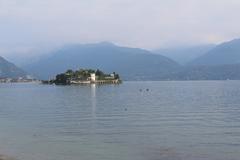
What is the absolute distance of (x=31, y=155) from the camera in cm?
3381

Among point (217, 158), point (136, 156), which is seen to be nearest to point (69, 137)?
point (136, 156)

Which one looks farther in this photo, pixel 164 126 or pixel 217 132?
pixel 164 126

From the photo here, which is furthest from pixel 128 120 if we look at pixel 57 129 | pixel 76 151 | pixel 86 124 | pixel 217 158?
pixel 217 158

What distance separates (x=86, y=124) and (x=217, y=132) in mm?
15372

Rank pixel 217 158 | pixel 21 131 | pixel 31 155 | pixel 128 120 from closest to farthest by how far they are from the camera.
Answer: pixel 217 158 < pixel 31 155 < pixel 21 131 < pixel 128 120

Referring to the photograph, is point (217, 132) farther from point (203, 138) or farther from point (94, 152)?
point (94, 152)

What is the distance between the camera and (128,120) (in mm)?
57469

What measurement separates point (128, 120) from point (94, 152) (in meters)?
23.2

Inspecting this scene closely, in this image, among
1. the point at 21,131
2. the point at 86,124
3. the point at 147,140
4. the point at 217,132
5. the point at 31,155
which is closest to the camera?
the point at 31,155

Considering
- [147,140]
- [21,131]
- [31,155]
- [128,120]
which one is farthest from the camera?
[128,120]

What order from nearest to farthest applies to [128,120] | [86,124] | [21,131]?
1. [21,131]
2. [86,124]
3. [128,120]

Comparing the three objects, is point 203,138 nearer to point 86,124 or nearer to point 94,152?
point 94,152

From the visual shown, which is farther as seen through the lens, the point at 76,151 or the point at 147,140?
the point at 147,140

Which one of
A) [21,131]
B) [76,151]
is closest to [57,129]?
[21,131]
